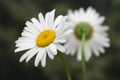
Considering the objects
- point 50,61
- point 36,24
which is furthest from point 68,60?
point 36,24

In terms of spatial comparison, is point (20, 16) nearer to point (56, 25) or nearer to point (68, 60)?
point (68, 60)

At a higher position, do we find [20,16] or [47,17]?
[20,16]

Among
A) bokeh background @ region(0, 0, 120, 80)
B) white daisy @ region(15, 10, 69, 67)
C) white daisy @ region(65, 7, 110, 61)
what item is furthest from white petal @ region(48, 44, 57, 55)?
bokeh background @ region(0, 0, 120, 80)

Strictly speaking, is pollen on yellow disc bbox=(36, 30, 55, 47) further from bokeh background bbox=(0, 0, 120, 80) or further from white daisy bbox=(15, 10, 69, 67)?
bokeh background bbox=(0, 0, 120, 80)

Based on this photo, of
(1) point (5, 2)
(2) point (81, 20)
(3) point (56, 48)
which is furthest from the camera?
(1) point (5, 2)

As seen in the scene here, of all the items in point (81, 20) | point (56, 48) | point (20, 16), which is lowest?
point (56, 48)

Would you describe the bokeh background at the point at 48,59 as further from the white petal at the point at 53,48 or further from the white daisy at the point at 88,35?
the white petal at the point at 53,48

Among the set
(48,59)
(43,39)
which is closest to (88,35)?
(43,39)

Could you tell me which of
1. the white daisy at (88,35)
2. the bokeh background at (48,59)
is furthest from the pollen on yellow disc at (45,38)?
the bokeh background at (48,59)
